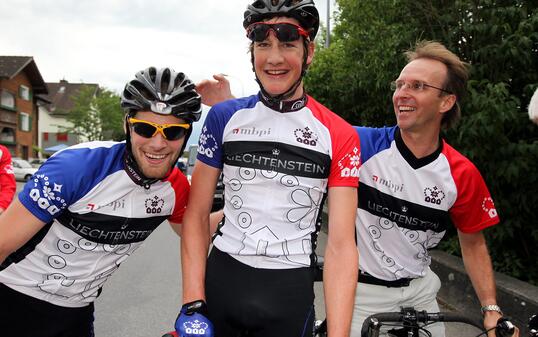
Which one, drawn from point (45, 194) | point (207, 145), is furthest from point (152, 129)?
point (45, 194)

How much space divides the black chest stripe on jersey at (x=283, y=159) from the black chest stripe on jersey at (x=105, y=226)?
71cm

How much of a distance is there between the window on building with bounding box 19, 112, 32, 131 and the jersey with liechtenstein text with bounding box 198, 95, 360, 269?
52520mm

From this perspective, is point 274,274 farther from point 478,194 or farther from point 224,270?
point 478,194

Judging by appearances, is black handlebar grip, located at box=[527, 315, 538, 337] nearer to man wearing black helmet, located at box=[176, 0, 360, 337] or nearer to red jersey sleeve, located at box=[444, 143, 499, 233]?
red jersey sleeve, located at box=[444, 143, 499, 233]

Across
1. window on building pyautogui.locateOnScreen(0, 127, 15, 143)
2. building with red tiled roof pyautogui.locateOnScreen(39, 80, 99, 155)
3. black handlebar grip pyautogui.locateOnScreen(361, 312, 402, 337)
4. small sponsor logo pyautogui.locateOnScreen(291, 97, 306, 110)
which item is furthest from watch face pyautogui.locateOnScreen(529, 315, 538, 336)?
building with red tiled roof pyautogui.locateOnScreen(39, 80, 99, 155)

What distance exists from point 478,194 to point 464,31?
13.5ft

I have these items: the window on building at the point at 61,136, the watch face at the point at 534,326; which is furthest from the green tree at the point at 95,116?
the watch face at the point at 534,326

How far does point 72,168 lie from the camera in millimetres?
2281

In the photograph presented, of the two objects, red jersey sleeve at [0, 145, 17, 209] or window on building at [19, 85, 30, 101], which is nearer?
red jersey sleeve at [0, 145, 17, 209]

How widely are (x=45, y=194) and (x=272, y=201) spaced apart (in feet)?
3.43

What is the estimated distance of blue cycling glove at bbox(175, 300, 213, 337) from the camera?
1961 millimetres

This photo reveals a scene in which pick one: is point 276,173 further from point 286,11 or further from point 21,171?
point 21,171

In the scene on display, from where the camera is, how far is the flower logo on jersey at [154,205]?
255 cm

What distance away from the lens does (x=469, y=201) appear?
2906mm
